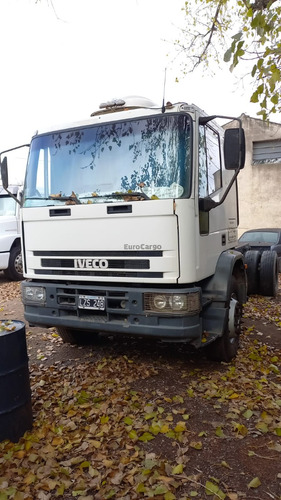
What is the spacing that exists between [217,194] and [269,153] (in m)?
13.5

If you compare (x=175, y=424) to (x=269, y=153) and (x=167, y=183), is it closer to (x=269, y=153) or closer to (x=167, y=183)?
(x=167, y=183)

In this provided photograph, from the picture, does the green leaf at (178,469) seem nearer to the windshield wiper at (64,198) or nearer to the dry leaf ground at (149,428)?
the dry leaf ground at (149,428)

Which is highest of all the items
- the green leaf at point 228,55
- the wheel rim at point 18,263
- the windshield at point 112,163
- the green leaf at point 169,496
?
the green leaf at point 228,55

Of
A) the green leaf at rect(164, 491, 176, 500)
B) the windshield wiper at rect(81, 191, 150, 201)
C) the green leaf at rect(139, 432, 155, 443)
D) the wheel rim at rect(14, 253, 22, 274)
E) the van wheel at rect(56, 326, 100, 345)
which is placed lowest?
the green leaf at rect(139, 432, 155, 443)

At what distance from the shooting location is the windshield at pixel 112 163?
368 cm

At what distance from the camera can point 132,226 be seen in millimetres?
3699

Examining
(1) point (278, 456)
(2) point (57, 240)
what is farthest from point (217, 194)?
(1) point (278, 456)

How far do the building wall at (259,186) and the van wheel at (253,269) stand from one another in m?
9.32

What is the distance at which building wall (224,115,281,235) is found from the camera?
1625 cm

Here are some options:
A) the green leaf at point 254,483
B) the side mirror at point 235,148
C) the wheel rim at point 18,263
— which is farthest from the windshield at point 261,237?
the green leaf at point 254,483

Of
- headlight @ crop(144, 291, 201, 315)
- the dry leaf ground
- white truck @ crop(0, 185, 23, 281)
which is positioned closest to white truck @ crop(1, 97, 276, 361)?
→ headlight @ crop(144, 291, 201, 315)

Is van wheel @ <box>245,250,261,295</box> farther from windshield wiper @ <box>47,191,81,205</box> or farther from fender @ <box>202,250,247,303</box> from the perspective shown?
windshield wiper @ <box>47,191,81,205</box>

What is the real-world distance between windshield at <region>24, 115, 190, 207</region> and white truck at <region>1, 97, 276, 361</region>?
0.04 ft

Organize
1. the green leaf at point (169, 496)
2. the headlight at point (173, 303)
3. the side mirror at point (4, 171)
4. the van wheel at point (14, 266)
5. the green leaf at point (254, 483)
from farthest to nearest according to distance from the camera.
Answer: the van wheel at point (14, 266) → the side mirror at point (4, 171) → the headlight at point (173, 303) → the green leaf at point (254, 483) → the green leaf at point (169, 496)
